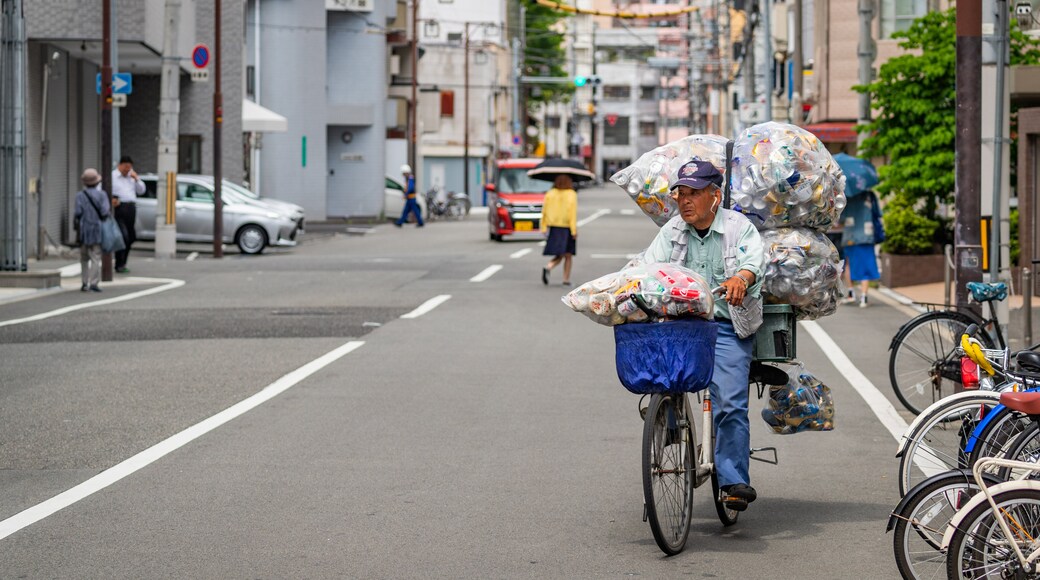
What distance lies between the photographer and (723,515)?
7.66 meters

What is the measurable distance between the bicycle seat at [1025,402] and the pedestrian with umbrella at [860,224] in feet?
44.5

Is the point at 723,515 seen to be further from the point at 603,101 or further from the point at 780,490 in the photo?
the point at 603,101

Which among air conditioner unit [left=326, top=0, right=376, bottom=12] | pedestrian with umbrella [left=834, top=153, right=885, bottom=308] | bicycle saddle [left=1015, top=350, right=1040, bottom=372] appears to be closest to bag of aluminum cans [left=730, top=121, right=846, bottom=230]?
bicycle saddle [left=1015, top=350, right=1040, bottom=372]

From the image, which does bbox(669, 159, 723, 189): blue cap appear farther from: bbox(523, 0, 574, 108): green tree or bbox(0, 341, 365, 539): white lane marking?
bbox(523, 0, 574, 108): green tree

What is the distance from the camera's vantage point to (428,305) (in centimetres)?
2067

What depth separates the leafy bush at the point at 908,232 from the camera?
78.7 feet

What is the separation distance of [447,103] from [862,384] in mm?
74084

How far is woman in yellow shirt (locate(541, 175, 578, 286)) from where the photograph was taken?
23859 millimetres

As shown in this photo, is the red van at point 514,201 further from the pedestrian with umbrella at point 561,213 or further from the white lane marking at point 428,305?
the white lane marking at point 428,305

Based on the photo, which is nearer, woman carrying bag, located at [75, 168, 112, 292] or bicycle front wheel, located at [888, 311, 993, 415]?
bicycle front wheel, located at [888, 311, 993, 415]

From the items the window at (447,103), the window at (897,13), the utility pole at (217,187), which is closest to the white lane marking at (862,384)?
the utility pole at (217,187)

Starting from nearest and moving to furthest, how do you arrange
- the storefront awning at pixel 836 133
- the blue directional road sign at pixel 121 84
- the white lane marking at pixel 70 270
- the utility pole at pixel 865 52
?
the white lane marking at pixel 70 270
the utility pole at pixel 865 52
the blue directional road sign at pixel 121 84
the storefront awning at pixel 836 133

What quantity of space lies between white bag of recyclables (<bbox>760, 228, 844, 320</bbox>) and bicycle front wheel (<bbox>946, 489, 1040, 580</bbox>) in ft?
8.97

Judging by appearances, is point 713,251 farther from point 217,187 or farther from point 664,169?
point 217,187
